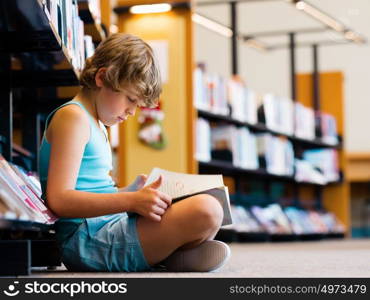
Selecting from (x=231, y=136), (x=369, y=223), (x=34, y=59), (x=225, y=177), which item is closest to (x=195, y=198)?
(x=34, y=59)

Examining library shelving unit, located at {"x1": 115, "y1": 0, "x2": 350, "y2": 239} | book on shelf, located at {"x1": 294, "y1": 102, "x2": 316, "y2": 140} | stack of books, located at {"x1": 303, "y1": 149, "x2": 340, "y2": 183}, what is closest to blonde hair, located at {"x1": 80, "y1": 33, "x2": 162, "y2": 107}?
library shelving unit, located at {"x1": 115, "y1": 0, "x2": 350, "y2": 239}

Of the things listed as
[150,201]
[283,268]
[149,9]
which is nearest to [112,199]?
[150,201]

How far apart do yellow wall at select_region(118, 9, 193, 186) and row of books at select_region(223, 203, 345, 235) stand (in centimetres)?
86

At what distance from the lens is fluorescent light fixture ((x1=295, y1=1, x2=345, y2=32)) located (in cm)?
608

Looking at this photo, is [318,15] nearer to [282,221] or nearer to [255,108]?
[255,108]

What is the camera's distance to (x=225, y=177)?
6484mm

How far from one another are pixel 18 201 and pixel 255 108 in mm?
4805

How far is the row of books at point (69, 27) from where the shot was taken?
220 centimetres

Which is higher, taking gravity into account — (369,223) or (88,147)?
(88,147)

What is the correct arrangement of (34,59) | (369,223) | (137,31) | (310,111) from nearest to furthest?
(34,59) < (137,31) < (310,111) < (369,223)

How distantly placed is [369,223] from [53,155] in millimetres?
8881

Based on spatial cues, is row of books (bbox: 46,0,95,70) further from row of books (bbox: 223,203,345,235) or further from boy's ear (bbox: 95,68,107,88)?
row of books (bbox: 223,203,345,235)

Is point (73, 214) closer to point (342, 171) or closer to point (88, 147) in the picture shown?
point (88, 147)

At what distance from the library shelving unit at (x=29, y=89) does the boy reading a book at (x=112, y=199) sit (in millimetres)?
108
